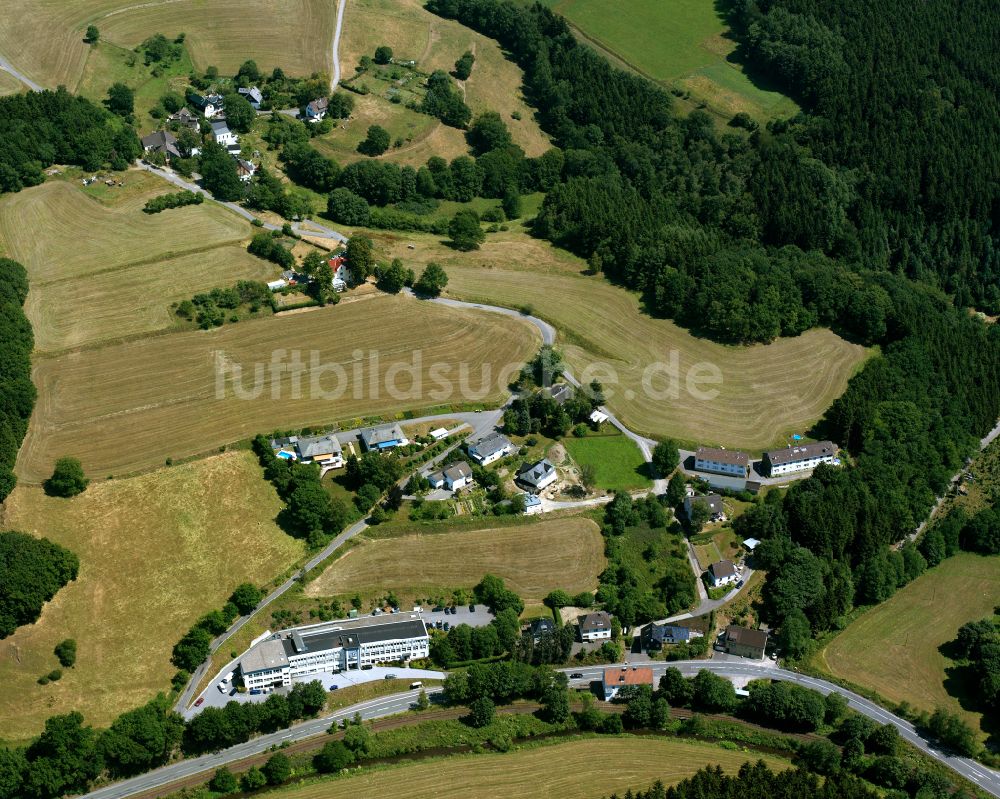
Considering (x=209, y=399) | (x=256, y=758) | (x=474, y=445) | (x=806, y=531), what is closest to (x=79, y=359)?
(x=209, y=399)

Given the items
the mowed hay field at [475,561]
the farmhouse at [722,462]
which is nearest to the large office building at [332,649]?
the mowed hay field at [475,561]

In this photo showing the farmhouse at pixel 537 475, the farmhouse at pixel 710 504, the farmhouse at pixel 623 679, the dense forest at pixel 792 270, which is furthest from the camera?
the farmhouse at pixel 537 475

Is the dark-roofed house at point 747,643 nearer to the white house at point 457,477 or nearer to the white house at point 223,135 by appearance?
the white house at point 457,477

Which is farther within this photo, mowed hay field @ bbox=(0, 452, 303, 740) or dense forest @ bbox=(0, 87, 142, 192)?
dense forest @ bbox=(0, 87, 142, 192)

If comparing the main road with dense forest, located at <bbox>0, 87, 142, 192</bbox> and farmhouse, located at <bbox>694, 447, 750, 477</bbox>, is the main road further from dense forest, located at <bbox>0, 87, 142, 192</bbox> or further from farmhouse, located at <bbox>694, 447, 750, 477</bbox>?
dense forest, located at <bbox>0, 87, 142, 192</bbox>

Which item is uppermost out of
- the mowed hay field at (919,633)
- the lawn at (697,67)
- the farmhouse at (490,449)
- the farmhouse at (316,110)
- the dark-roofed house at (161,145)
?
the lawn at (697,67)

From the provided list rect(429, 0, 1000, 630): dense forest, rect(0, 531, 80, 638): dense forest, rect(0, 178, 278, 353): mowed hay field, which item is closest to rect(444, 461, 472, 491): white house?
rect(429, 0, 1000, 630): dense forest
